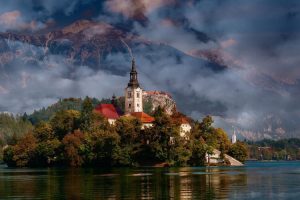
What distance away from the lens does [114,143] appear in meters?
168

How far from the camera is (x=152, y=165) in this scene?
169m

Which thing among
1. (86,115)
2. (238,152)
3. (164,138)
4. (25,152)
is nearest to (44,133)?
(25,152)

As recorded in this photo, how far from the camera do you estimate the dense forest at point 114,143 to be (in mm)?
168500

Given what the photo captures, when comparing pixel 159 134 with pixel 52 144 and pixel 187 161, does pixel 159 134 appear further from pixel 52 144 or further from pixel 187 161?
pixel 52 144

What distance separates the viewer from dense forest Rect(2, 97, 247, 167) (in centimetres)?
16850

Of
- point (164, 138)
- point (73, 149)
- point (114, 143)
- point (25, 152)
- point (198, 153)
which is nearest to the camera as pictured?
point (114, 143)

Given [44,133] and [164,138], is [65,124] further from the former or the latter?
[164,138]

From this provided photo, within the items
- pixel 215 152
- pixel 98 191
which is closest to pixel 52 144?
pixel 215 152

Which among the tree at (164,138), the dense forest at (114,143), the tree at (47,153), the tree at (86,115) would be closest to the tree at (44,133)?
the dense forest at (114,143)

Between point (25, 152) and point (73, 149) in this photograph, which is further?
point (25, 152)

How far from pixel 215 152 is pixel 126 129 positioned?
3167cm

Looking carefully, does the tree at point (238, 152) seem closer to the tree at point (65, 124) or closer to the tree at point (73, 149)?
the tree at point (73, 149)

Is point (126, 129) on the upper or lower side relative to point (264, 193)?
upper

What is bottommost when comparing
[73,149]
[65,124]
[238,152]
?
[238,152]
